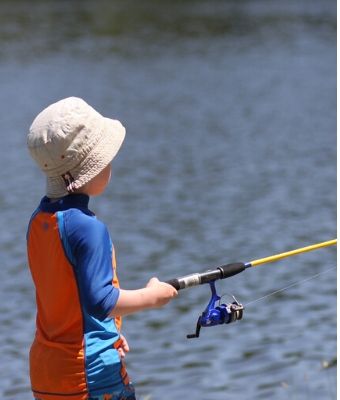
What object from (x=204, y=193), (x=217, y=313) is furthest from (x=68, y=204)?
(x=204, y=193)

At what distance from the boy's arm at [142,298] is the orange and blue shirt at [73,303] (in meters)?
0.02

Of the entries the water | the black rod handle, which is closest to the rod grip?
the black rod handle

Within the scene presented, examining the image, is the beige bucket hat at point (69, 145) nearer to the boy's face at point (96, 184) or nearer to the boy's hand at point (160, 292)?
the boy's face at point (96, 184)

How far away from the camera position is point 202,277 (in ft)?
10.4

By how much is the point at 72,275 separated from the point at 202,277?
1.48ft

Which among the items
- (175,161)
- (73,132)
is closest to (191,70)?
(175,161)

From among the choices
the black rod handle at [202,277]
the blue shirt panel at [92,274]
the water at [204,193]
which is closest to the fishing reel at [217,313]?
the black rod handle at [202,277]

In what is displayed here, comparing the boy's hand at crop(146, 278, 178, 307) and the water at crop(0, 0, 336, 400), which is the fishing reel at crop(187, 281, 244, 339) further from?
the water at crop(0, 0, 336, 400)

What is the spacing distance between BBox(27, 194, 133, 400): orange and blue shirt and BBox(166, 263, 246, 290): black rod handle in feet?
0.74

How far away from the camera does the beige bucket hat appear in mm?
2932

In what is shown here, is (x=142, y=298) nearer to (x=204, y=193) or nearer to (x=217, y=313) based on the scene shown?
(x=217, y=313)

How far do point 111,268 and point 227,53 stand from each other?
85.6ft

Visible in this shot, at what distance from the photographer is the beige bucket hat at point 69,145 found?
9.62 ft

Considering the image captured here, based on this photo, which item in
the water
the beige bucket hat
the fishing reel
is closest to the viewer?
the beige bucket hat
